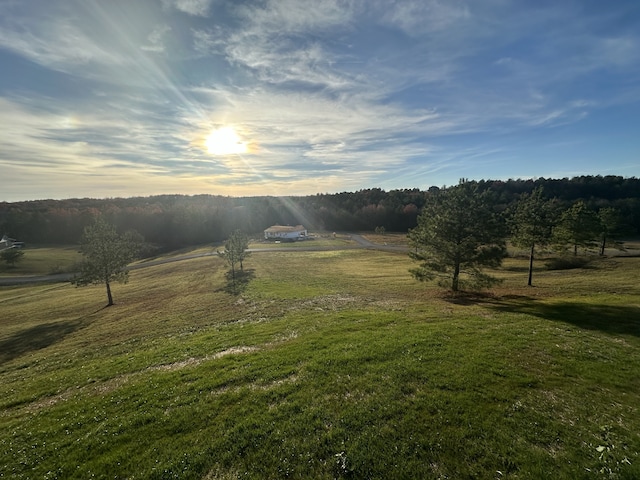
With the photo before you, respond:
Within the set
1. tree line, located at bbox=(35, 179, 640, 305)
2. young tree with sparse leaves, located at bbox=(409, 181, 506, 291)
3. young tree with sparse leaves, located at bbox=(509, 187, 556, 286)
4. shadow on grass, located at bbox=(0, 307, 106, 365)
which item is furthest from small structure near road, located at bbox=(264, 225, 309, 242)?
young tree with sparse leaves, located at bbox=(409, 181, 506, 291)

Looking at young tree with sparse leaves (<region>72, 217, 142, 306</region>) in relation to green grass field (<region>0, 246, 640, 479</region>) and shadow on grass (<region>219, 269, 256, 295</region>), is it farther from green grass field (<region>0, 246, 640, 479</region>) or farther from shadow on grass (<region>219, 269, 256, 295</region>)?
shadow on grass (<region>219, 269, 256, 295</region>)

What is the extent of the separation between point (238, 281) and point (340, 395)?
108 ft

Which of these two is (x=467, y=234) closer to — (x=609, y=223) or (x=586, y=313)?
(x=586, y=313)

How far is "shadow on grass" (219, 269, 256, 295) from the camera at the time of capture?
3536cm

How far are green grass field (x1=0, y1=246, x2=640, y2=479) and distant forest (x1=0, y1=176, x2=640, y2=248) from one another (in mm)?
87685

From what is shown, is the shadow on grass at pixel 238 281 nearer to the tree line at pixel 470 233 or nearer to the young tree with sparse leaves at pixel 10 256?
the tree line at pixel 470 233

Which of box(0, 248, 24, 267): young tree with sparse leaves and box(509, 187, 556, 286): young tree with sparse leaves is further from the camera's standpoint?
box(0, 248, 24, 267): young tree with sparse leaves

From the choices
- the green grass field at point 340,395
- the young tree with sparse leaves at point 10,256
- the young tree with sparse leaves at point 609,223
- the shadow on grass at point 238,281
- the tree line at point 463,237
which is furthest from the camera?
the young tree with sparse leaves at point 10,256

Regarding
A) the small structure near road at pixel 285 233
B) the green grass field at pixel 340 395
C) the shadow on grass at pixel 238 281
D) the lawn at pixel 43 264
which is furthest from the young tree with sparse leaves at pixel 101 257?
the small structure near road at pixel 285 233

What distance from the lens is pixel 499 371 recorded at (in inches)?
446

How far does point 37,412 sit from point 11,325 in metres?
26.9

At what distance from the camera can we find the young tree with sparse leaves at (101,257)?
3500 centimetres

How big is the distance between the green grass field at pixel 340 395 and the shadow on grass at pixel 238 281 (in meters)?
11.3

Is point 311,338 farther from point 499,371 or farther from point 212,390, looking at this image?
point 499,371
